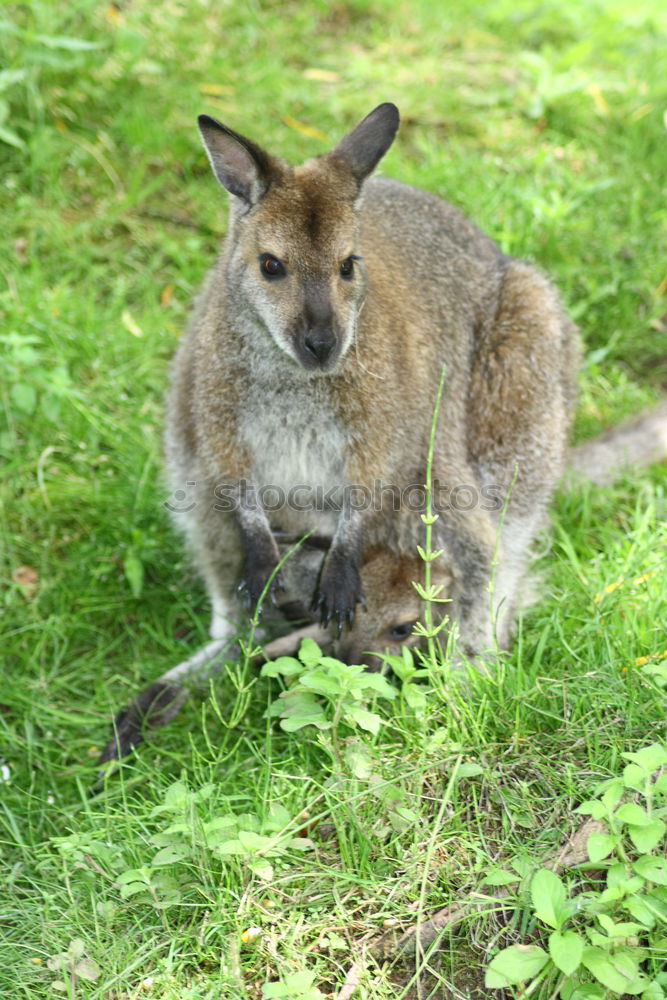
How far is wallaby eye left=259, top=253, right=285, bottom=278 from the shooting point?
9.82 feet

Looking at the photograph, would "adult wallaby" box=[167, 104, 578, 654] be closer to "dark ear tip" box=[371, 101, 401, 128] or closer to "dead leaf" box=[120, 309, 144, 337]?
"dark ear tip" box=[371, 101, 401, 128]

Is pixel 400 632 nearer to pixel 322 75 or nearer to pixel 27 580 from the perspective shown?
pixel 27 580

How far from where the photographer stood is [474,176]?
5.16 m

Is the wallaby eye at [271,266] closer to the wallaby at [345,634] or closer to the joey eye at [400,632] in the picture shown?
the wallaby at [345,634]

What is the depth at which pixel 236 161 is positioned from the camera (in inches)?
119

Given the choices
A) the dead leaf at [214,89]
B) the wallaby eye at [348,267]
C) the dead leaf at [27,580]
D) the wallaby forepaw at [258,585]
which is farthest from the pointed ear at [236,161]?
the dead leaf at [214,89]

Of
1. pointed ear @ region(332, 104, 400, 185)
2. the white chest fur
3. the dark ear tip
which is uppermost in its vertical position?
the dark ear tip

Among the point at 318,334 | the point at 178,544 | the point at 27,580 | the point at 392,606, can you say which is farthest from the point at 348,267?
the point at 27,580

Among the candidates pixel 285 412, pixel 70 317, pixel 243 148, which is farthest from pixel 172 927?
pixel 70 317

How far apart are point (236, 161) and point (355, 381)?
70 cm

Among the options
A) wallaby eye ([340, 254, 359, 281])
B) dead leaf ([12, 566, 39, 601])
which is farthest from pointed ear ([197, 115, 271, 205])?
dead leaf ([12, 566, 39, 601])

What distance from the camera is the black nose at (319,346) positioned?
2.90m

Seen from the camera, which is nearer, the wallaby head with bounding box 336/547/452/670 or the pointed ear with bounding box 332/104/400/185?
the pointed ear with bounding box 332/104/400/185

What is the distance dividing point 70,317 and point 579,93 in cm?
285
